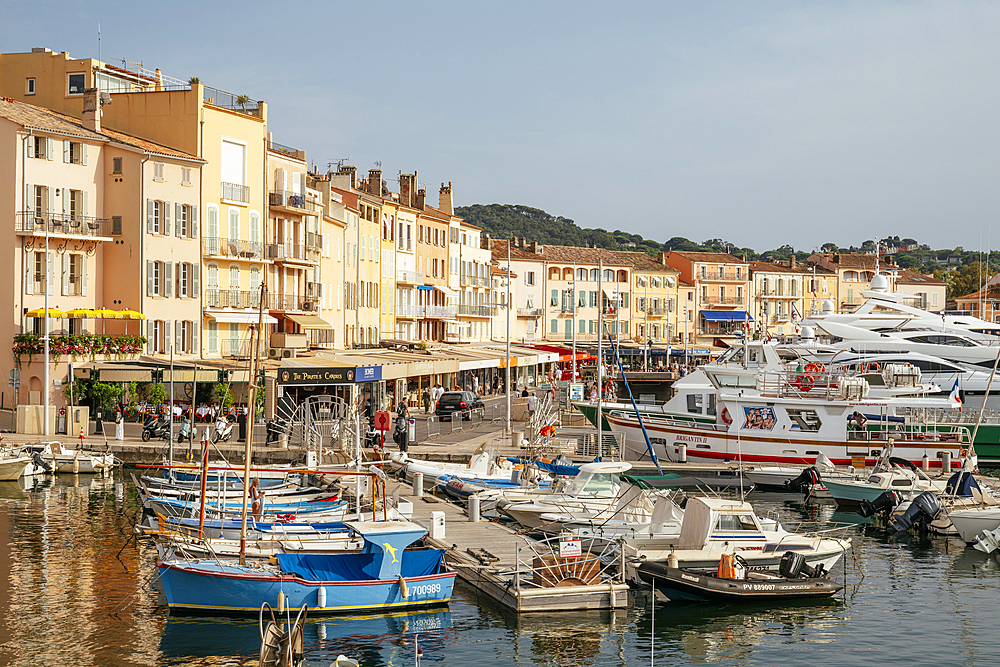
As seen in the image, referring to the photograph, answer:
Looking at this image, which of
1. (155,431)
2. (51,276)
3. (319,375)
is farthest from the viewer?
(51,276)

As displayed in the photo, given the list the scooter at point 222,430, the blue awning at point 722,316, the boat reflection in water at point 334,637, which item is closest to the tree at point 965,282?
the blue awning at point 722,316

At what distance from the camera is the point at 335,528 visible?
2555cm

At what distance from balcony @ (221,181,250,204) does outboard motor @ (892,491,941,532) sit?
34890 millimetres

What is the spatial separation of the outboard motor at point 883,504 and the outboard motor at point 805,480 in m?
3.50

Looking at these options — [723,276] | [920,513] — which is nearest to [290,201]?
[920,513]

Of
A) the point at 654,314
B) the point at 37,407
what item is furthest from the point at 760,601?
the point at 654,314

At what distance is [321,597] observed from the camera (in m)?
21.2

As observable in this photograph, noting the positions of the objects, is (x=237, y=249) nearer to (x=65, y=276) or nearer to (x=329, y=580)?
(x=65, y=276)

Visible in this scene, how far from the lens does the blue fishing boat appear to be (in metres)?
21.0

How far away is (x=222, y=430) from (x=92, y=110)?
62.1 feet

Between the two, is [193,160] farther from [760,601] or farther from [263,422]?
[760,601]

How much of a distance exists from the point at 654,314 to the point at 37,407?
251 ft

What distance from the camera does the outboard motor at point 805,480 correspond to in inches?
1451

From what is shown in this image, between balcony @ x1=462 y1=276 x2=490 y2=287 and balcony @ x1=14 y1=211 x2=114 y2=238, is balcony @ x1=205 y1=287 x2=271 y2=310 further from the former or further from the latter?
balcony @ x1=462 y1=276 x2=490 y2=287
